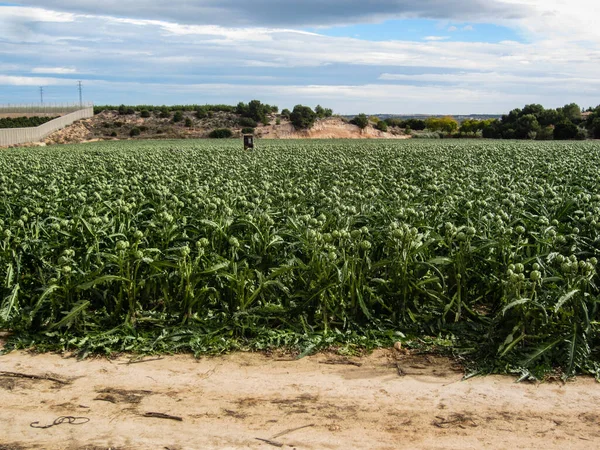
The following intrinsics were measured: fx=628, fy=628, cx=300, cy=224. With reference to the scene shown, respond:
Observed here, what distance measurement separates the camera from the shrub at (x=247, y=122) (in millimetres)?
108625

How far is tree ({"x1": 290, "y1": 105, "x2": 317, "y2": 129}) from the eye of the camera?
10950cm

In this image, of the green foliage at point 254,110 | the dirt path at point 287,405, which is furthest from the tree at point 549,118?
the dirt path at point 287,405

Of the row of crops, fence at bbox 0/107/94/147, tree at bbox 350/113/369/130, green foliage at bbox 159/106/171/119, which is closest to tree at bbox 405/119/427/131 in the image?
tree at bbox 350/113/369/130

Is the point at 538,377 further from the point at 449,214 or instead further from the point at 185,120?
the point at 185,120

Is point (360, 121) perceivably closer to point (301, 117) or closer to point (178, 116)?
point (301, 117)

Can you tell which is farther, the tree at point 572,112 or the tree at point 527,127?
the tree at point 572,112

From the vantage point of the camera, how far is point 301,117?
110 meters

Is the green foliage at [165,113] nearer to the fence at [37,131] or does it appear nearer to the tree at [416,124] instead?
the fence at [37,131]

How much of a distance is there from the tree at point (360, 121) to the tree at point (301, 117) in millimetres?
8837

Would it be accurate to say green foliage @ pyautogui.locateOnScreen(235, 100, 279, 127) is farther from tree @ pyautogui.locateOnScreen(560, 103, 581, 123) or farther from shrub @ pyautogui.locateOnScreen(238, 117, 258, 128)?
tree @ pyautogui.locateOnScreen(560, 103, 581, 123)

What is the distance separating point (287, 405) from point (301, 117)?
351 feet

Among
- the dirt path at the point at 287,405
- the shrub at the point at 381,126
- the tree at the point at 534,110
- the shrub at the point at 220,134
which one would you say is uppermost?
the tree at the point at 534,110

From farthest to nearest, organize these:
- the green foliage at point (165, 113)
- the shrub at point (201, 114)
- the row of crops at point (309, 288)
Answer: the shrub at point (201, 114)
the green foliage at point (165, 113)
the row of crops at point (309, 288)

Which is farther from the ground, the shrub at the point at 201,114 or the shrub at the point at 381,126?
the shrub at the point at 201,114
